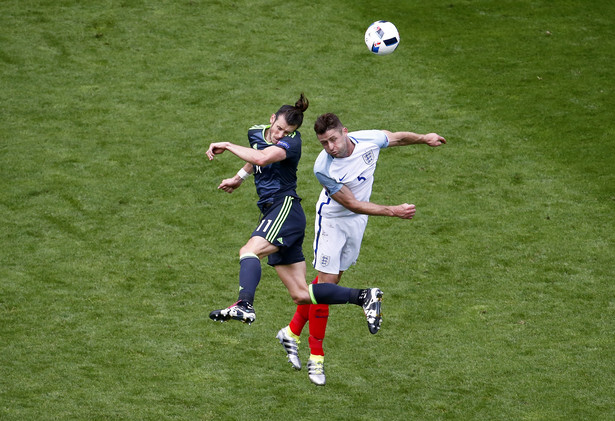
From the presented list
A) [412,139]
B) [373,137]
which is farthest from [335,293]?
[412,139]

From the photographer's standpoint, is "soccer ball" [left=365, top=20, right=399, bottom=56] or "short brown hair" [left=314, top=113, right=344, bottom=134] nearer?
"short brown hair" [left=314, top=113, right=344, bottom=134]

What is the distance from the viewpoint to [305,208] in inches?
533

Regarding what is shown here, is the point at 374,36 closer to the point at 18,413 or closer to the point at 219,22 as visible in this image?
the point at 18,413

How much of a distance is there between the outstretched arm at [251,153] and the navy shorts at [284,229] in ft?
2.08

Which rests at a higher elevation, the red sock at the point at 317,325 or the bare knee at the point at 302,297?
the bare knee at the point at 302,297

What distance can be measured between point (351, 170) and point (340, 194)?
0.35 meters

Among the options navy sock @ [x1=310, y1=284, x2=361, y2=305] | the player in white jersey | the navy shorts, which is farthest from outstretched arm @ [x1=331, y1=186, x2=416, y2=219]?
navy sock @ [x1=310, y1=284, x2=361, y2=305]

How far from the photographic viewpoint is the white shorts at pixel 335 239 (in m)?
9.10

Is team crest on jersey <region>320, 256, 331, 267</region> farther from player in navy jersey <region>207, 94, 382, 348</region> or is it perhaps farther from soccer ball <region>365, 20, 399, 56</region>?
soccer ball <region>365, 20, 399, 56</region>

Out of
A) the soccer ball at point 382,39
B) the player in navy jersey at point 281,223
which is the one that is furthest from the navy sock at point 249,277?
the soccer ball at point 382,39

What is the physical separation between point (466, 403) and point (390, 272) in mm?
3005

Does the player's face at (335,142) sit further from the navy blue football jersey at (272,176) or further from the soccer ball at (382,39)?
the soccer ball at (382,39)

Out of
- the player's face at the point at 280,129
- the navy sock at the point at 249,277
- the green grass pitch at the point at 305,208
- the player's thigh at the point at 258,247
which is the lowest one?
the green grass pitch at the point at 305,208

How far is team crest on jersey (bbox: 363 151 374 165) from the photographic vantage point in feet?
A: 29.5
